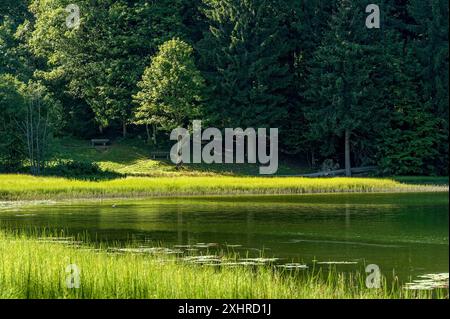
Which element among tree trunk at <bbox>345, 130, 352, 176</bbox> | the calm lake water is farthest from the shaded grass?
the calm lake water

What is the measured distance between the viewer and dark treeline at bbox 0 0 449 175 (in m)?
62.8

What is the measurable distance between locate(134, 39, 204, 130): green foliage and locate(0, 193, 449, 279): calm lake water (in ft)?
65.8

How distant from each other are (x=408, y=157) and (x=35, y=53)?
30.6m

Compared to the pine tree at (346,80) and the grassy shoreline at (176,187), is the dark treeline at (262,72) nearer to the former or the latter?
the pine tree at (346,80)

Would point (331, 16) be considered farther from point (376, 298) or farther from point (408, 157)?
point (376, 298)

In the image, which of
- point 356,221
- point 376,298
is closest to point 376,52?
point 356,221

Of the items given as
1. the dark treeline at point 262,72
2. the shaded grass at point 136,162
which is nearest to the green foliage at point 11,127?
the dark treeline at point 262,72

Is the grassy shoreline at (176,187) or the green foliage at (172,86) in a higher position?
the green foliage at (172,86)

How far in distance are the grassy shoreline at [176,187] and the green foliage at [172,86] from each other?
13.2 meters

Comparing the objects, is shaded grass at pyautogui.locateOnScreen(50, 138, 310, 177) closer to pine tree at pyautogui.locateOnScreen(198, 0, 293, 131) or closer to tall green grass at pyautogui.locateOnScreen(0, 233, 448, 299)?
pine tree at pyautogui.locateOnScreen(198, 0, 293, 131)

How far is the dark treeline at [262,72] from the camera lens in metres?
62.8

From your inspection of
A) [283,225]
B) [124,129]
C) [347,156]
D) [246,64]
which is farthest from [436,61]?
[283,225]

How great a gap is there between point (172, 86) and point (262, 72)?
688 cm
